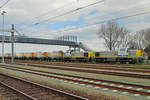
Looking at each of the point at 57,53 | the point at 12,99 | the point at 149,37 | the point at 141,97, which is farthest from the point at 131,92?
the point at 149,37

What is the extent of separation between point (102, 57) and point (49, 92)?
95.6ft

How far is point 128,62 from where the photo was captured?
3131cm

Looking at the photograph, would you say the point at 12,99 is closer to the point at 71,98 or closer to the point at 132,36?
the point at 71,98

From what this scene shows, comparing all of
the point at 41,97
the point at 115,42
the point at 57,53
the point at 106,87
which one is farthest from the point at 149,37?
the point at 41,97

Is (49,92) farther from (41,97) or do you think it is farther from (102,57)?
(102,57)

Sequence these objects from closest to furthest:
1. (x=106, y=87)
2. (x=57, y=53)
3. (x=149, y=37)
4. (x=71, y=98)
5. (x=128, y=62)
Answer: (x=71, y=98) → (x=106, y=87) → (x=128, y=62) → (x=57, y=53) → (x=149, y=37)

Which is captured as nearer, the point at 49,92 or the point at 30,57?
the point at 49,92

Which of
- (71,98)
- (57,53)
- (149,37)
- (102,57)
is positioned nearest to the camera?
(71,98)

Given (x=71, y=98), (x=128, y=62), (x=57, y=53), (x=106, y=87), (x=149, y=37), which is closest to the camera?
(x=71, y=98)

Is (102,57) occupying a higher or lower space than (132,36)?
lower

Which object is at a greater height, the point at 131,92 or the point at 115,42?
the point at 115,42

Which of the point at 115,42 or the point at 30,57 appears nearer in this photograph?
the point at 115,42

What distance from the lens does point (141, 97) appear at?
25.3 ft

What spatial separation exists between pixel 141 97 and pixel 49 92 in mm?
4934
